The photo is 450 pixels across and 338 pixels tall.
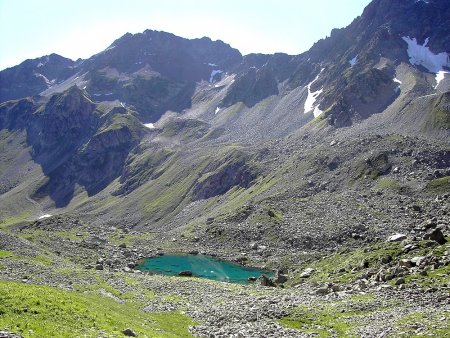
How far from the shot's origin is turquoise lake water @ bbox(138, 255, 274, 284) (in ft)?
356

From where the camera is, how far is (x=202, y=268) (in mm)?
119000

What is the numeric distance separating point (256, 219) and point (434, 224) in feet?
235

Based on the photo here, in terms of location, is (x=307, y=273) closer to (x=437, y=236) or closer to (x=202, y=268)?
(x=437, y=236)

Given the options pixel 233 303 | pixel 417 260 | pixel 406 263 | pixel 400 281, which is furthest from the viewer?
pixel 406 263

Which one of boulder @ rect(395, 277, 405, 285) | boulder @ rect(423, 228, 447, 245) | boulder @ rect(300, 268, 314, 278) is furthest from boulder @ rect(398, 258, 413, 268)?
boulder @ rect(300, 268, 314, 278)

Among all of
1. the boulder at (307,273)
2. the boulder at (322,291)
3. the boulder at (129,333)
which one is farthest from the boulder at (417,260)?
the boulder at (129,333)

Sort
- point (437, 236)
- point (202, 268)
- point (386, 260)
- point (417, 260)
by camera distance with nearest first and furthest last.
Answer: point (417, 260) < point (437, 236) < point (386, 260) < point (202, 268)

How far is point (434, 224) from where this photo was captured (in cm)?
7688

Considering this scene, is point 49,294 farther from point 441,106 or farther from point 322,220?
point 441,106

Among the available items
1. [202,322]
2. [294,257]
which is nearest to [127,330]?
[202,322]

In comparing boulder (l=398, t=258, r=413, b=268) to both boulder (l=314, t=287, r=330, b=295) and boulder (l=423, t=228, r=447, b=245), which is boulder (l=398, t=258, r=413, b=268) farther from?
boulder (l=314, t=287, r=330, b=295)

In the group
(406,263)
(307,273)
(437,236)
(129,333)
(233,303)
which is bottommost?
(307,273)

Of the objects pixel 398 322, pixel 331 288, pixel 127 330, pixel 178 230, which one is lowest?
pixel 178 230

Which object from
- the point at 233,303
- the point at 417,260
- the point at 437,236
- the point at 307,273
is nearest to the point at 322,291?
the point at 233,303
